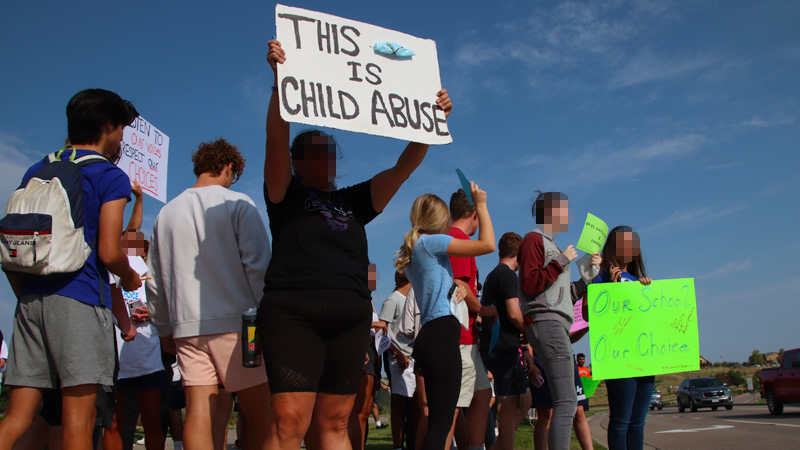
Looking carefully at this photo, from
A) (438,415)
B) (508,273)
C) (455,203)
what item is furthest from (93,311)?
(508,273)

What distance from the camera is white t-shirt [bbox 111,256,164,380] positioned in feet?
15.1

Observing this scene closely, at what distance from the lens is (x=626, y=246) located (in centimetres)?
504

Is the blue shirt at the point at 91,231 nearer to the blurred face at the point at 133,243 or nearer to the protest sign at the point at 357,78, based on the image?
the protest sign at the point at 357,78

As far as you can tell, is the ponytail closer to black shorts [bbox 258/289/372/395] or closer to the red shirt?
the red shirt

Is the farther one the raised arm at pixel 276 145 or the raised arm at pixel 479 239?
the raised arm at pixel 479 239

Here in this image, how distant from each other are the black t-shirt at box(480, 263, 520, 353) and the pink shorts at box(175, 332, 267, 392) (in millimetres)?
2618

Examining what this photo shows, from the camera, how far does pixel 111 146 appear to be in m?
3.13

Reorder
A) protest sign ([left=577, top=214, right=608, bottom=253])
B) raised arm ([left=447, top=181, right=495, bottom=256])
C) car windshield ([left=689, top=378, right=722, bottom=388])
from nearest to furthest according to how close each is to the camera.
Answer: raised arm ([left=447, top=181, right=495, bottom=256]) < protest sign ([left=577, top=214, right=608, bottom=253]) < car windshield ([left=689, top=378, right=722, bottom=388])

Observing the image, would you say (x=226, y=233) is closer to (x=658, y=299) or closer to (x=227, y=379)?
(x=227, y=379)

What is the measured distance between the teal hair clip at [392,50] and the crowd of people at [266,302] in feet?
0.97

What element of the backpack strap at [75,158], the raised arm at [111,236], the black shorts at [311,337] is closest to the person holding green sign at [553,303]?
the black shorts at [311,337]

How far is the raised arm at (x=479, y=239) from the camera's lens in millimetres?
3367

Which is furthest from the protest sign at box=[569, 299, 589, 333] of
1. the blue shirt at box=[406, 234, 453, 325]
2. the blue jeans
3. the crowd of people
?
the blue shirt at box=[406, 234, 453, 325]

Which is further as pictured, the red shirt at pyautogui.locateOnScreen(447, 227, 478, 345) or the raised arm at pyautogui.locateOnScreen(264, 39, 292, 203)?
the red shirt at pyautogui.locateOnScreen(447, 227, 478, 345)
